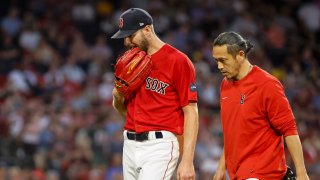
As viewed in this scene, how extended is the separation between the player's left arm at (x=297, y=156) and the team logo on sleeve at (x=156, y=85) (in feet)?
3.39

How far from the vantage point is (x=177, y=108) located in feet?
17.7

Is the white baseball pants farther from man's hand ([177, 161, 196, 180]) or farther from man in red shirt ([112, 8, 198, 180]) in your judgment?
man's hand ([177, 161, 196, 180])

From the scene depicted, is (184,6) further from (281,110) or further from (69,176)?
(281,110)

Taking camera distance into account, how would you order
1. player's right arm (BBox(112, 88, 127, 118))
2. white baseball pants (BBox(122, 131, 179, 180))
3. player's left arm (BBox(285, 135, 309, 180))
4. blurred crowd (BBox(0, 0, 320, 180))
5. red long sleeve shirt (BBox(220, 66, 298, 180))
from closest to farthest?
player's left arm (BBox(285, 135, 309, 180)), red long sleeve shirt (BBox(220, 66, 298, 180)), white baseball pants (BBox(122, 131, 179, 180)), player's right arm (BBox(112, 88, 127, 118)), blurred crowd (BBox(0, 0, 320, 180))

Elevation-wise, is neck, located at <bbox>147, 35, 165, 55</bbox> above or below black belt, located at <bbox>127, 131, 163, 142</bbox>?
above

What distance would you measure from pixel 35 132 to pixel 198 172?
2.72 meters

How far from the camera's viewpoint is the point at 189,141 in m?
5.20

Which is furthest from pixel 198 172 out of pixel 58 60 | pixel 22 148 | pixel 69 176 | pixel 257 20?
pixel 257 20

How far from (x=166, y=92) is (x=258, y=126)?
775 mm

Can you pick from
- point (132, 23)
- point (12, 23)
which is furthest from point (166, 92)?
point (12, 23)

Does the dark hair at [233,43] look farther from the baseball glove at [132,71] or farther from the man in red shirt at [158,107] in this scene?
the baseball glove at [132,71]

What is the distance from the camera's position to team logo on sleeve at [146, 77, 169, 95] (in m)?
5.36

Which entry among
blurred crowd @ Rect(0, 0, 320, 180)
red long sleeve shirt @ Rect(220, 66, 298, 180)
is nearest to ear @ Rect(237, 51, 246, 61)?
red long sleeve shirt @ Rect(220, 66, 298, 180)

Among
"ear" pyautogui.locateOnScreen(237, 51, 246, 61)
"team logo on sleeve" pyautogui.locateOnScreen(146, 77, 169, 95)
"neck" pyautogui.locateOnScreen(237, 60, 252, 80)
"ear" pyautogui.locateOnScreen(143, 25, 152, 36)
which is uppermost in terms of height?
"ear" pyautogui.locateOnScreen(143, 25, 152, 36)
